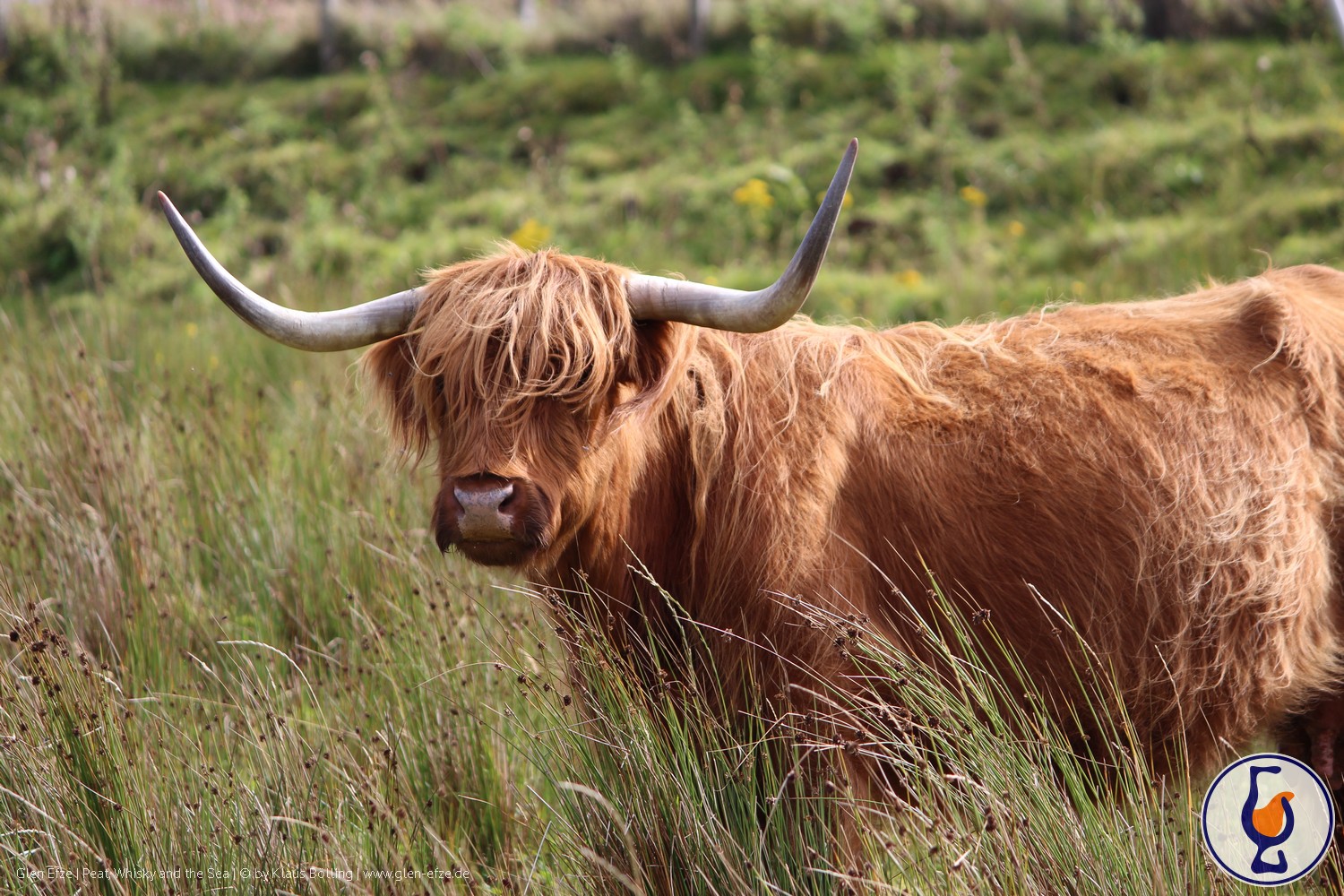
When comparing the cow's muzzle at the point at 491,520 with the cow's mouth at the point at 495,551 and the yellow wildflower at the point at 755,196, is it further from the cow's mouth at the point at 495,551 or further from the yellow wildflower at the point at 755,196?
the yellow wildflower at the point at 755,196

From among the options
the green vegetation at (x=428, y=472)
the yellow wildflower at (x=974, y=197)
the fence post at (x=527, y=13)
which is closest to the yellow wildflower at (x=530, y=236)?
the green vegetation at (x=428, y=472)

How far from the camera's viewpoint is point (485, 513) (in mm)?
2398

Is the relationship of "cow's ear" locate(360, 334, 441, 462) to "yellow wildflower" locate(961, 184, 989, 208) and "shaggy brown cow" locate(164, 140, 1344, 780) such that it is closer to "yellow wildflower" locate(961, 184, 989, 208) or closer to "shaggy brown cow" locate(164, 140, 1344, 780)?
"shaggy brown cow" locate(164, 140, 1344, 780)

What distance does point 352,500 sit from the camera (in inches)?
164

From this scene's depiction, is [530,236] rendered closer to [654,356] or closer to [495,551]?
[654,356]

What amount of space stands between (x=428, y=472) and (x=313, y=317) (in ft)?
6.30

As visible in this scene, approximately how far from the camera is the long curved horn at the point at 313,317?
2.66 meters

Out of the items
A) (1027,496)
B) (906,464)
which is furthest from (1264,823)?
(906,464)

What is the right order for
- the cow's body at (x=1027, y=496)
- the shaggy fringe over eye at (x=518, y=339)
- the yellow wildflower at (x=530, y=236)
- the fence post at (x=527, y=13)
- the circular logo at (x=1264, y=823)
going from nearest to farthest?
the circular logo at (x=1264, y=823) < the shaggy fringe over eye at (x=518, y=339) < the cow's body at (x=1027, y=496) < the yellow wildflower at (x=530, y=236) < the fence post at (x=527, y=13)

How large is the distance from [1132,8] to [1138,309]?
32.3 feet

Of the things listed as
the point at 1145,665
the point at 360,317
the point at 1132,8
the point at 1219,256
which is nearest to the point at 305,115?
the point at 1132,8

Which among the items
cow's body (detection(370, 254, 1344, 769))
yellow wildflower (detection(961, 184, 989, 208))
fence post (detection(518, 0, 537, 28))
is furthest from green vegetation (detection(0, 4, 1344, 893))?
fence post (detection(518, 0, 537, 28))

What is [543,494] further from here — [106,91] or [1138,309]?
[106,91]

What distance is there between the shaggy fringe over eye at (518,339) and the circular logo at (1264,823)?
1521 millimetres
